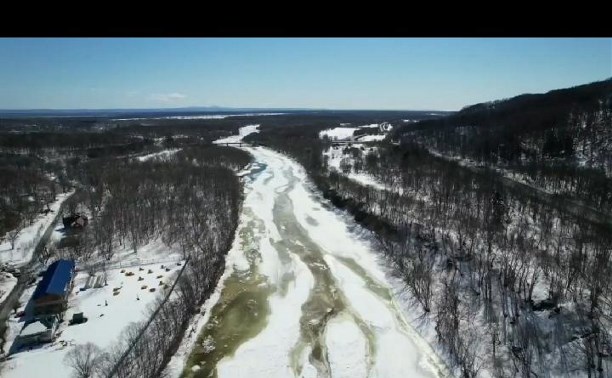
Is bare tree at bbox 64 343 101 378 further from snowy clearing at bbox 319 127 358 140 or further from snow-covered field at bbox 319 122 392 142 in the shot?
snowy clearing at bbox 319 127 358 140

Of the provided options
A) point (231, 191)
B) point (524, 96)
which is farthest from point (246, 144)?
point (524, 96)

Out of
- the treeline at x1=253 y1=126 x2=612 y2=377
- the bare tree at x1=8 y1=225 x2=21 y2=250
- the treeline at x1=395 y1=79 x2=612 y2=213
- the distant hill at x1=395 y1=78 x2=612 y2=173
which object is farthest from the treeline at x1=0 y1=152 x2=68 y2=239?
the distant hill at x1=395 y1=78 x2=612 y2=173

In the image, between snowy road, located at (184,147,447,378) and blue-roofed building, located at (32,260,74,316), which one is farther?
blue-roofed building, located at (32,260,74,316)

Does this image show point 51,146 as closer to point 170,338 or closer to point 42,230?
point 42,230

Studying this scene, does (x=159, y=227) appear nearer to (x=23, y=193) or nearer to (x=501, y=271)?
(x=23, y=193)

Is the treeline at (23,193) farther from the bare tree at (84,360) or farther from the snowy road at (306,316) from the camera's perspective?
the snowy road at (306,316)

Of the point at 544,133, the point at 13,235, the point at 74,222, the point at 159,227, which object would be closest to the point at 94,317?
the point at 159,227

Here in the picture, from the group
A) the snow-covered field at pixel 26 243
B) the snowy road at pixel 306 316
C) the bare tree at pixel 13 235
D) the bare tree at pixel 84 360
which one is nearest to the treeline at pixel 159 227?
the bare tree at pixel 84 360
